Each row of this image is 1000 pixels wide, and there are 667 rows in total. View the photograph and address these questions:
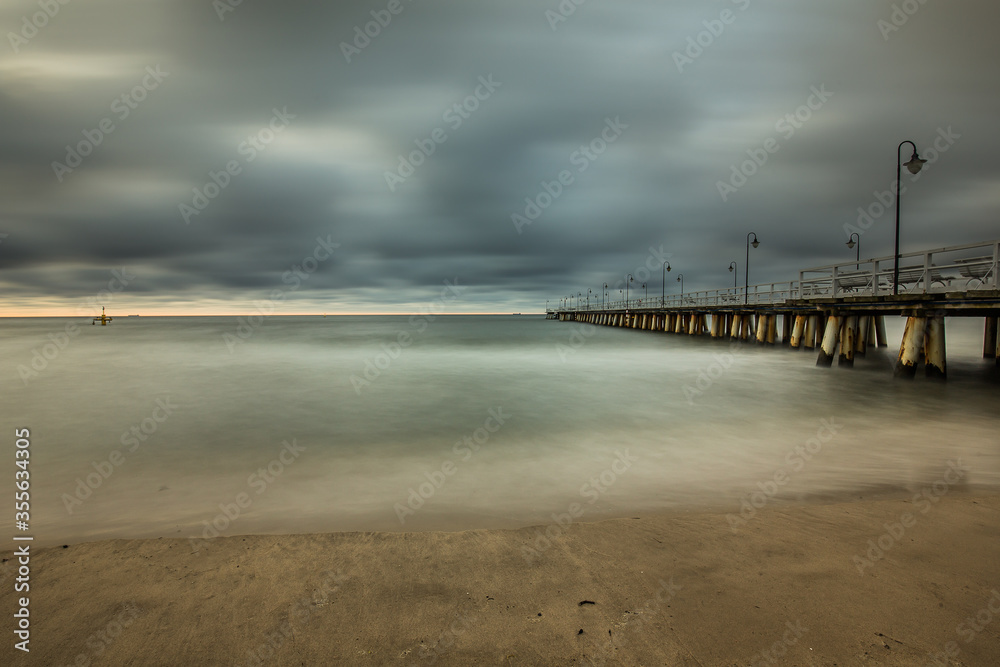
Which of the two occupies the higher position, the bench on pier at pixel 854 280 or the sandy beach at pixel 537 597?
the bench on pier at pixel 854 280

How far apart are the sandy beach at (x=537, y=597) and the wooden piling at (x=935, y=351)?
14212mm

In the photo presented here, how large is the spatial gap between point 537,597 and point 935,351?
17.9m

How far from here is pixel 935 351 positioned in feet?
48.4

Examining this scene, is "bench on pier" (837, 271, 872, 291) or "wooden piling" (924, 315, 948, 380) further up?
"bench on pier" (837, 271, 872, 291)

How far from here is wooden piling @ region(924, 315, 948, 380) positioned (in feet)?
47.8

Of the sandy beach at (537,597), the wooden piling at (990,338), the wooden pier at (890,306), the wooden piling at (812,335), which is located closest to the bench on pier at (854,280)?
the wooden pier at (890,306)

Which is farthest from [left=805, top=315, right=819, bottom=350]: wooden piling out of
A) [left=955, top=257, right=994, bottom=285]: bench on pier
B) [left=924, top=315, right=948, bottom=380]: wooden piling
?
[left=955, top=257, right=994, bottom=285]: bench on pier

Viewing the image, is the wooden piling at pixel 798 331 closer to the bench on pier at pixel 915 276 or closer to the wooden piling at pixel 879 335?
the wooden piling at pixel 879 335

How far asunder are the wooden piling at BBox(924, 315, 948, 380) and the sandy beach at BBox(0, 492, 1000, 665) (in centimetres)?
1421

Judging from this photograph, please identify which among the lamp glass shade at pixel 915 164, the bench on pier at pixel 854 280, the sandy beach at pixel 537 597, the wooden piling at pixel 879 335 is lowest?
the wooden piling at pixel 879 335

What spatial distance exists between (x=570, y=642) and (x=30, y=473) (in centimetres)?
860

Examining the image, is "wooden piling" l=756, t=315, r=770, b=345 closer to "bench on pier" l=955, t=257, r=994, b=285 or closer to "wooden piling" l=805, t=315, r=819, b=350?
"wooden piling" l=805, t=315, r=819, b=350

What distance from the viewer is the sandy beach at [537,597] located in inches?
97.0

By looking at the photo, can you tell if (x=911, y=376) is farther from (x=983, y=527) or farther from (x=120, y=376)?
(x=120, y=376)
